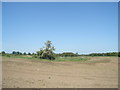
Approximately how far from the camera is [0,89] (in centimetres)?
685

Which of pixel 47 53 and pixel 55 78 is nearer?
pixel 55 78

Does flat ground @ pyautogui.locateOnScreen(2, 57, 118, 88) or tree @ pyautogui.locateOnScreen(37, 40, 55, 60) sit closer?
flat ground @ pyautogui.locateOnScreen(2, 57, 118, 88)

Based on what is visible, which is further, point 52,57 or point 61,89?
point 52,57

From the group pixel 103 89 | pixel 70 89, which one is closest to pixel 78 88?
pixel 70 89

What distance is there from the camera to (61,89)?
7.30 metres

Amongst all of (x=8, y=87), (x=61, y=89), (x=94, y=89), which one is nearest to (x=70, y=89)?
(x=61, y=89)

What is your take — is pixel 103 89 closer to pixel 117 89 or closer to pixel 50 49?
pixel 117 89

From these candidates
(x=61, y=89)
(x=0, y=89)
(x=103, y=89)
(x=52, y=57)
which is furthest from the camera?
(x=52, y=57)

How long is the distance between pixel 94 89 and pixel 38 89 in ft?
8.61

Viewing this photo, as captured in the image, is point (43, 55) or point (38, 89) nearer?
point (38, 89)

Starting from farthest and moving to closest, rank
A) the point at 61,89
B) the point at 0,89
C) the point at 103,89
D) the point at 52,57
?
the point at 52,57, the point at 103,89, the point at 61,89, the point at 0,89

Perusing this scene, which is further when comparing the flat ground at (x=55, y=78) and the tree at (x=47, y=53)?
the tree at (x=47, y=53)

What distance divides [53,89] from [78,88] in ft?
4.06

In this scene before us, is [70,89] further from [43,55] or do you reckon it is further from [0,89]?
[43,55]
